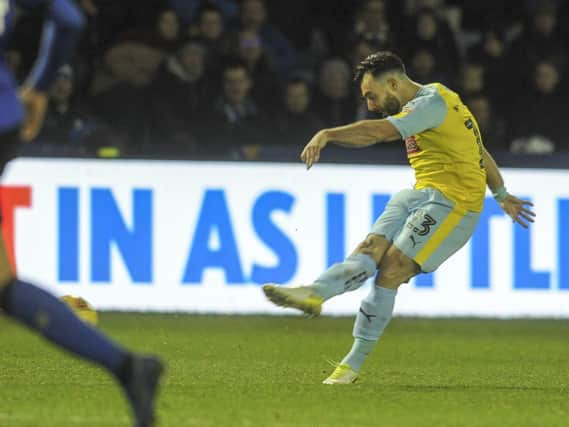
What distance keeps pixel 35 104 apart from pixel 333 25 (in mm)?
10340

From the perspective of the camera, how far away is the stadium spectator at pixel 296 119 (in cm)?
1396

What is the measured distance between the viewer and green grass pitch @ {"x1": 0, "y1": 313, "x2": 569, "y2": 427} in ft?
22.4

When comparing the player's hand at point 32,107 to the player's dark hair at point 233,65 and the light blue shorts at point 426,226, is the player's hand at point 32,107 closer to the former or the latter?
the light blue shorts at point 426,226

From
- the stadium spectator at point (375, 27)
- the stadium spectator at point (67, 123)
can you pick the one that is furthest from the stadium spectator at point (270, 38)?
the stadium spectator at point (67, 123)

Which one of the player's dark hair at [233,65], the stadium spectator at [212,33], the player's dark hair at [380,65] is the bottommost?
the player's dark hair at [233,65]

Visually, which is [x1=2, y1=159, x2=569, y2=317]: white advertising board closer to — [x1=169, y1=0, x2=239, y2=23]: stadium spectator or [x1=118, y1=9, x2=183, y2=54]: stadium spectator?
[x1=118, y1=9, x2=183, y2=54]: stadium spectator

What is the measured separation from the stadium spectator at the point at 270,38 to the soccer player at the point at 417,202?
22.1 ft

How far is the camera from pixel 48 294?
568 cm

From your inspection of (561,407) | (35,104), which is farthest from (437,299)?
(35,104)

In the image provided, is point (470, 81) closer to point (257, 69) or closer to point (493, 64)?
point (493, 64)

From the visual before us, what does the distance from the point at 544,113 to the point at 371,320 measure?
703 centimetres

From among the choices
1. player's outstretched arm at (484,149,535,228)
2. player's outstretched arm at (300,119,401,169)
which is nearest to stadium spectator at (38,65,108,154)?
player's outstretched arm at (484,149,535,228)

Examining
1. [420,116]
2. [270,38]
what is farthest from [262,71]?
[420,116]

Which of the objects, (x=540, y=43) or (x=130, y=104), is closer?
(x=130, y=104)
